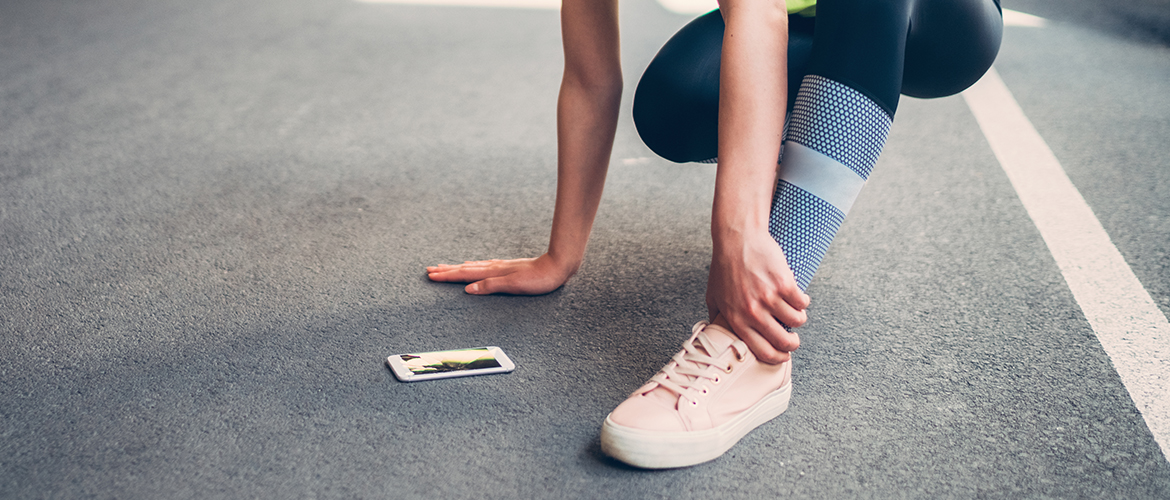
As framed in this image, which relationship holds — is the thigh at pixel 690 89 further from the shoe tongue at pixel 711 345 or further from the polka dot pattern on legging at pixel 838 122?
the shoe tongue at pixel 711 345

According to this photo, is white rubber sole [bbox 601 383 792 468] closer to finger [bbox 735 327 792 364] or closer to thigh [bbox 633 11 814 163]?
finger [bbox 735 327 792 364]

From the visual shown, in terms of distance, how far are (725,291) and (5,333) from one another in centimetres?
96

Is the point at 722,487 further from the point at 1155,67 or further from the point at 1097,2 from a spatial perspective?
the point at 1097,2

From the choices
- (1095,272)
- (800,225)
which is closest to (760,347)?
(800,225)

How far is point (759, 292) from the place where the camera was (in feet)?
2.60

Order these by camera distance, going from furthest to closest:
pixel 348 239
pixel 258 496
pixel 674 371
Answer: pixel 348 239, pixel 674 371, pixel 258 496

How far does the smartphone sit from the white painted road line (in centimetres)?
77

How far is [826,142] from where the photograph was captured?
83 cm

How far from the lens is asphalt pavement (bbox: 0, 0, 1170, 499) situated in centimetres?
83

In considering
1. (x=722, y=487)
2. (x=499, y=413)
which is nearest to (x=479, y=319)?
(x=499, y=413)

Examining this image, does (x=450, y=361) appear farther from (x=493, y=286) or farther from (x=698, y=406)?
(x=698, y=406)

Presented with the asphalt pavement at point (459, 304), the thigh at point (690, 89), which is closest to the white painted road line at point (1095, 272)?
the asphalt pavement at point (459, 304)

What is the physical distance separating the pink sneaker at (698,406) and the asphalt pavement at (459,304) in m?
0.03

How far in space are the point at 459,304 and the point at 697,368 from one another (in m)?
0.44
